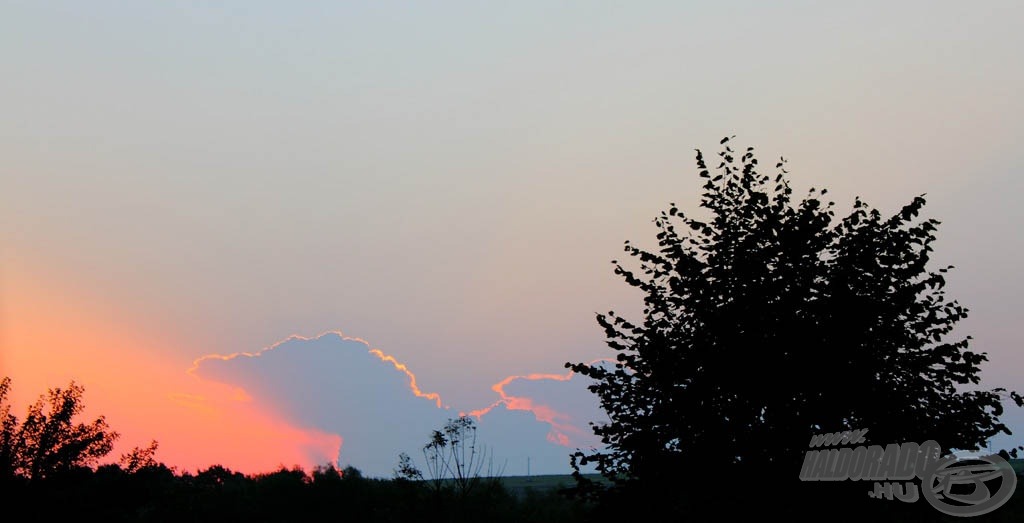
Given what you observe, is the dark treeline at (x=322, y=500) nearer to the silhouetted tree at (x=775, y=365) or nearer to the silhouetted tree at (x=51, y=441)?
the silhouetted tree at (x=51, y=441)

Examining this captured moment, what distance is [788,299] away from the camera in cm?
2270

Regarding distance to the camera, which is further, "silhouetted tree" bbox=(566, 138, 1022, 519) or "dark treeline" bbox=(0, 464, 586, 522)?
"dark treeline" bbox=(0, 464, 586, 522)

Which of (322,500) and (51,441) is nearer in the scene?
(51,441)

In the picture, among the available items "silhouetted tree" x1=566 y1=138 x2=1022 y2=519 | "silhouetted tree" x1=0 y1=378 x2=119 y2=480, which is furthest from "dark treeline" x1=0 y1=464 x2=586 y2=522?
"silhouetted tree" x1=566 y1=138 x2=1022 y2=519

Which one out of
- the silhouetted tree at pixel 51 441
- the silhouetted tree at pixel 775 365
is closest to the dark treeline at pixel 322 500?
the silhouetted tree at pixel 51 441

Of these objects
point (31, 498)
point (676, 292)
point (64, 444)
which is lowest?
point (31, 498)

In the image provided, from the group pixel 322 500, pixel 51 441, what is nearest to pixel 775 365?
pixel 51 441

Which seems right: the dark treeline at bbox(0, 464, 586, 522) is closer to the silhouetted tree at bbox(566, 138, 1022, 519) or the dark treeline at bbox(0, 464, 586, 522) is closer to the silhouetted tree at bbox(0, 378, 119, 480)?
the silhouetted tree at bbox(0, 378, 119, 480)

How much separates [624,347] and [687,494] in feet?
14.4

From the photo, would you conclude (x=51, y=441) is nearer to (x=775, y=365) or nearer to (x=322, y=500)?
(x=775, y=365)

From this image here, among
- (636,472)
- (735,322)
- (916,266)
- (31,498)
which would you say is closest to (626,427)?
(636,472)

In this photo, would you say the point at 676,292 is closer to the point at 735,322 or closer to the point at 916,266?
the point at 735,322

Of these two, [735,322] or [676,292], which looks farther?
[676,292]

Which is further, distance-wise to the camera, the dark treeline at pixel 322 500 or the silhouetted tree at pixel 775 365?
the dark treeline at pixel 322 500
